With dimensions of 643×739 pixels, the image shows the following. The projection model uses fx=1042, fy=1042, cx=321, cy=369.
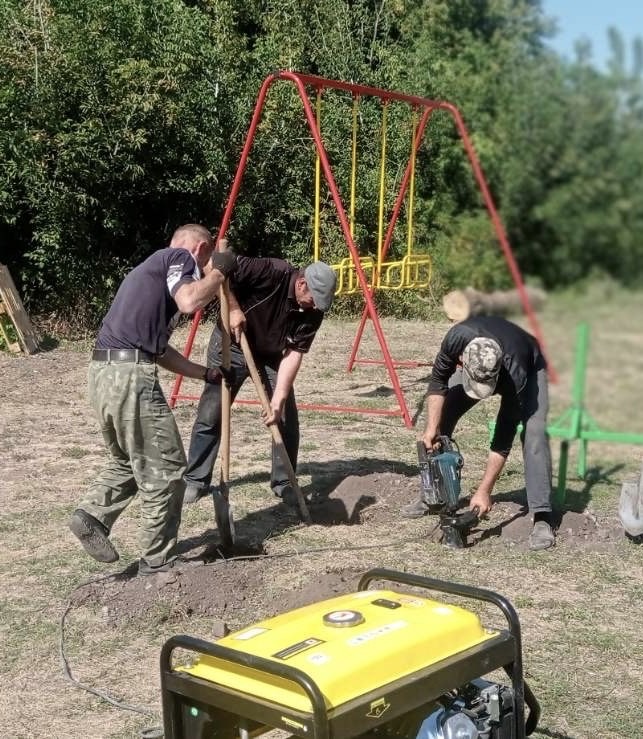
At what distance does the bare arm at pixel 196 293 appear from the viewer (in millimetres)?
4734

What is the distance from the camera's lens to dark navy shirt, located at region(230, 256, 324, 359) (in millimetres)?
6047

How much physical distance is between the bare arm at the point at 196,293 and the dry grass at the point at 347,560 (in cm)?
138

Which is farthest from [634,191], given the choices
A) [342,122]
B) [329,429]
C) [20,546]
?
[342,122]

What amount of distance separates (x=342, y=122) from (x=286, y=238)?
3.34 metres

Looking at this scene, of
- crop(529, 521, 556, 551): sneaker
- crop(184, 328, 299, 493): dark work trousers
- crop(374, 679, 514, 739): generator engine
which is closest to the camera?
crop(374, 679, 514, 739): generator engine

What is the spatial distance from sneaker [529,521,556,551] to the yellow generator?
9.00 feet

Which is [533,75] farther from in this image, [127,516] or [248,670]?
[127,516]

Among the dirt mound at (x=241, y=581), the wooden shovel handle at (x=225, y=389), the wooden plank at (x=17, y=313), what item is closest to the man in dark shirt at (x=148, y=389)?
the dirt mound at (x=241, y=581)

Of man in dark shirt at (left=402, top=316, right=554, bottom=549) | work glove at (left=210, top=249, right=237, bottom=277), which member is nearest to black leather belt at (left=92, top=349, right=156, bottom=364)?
work glove at (left=210, top=249, right=237, bottom=277)

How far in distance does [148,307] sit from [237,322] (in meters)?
1.12

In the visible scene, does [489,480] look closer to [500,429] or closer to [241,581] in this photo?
[500,429]

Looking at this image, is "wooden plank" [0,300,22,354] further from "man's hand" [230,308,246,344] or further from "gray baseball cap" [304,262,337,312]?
"gray baseball cap" [304,262,337,312]

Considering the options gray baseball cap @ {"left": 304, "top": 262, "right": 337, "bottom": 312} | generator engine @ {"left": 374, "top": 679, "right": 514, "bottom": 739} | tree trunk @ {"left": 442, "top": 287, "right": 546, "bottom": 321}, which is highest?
tree trunk @ {"left": 442, "top": 287, "right": 546, "bottom": 321}

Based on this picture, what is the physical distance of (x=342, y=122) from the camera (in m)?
12.7
